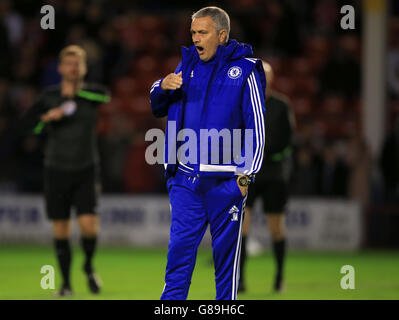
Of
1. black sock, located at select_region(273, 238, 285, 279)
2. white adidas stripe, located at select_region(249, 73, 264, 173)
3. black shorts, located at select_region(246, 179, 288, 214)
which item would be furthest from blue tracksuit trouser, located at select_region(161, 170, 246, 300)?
black sock, located at select_region(273, 238, 285, 279)

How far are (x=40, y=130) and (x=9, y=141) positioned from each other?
6661mm

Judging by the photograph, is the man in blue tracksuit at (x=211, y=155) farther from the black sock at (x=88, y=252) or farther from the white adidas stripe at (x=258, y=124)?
the black sock at (x=88, y=252)

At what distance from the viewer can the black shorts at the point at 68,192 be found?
981 centimetres

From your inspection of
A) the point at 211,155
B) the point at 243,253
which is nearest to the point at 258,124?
the point at 211,155

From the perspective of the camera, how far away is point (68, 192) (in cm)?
986

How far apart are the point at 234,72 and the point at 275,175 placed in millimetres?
4152

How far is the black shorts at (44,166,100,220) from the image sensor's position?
9812 millimetres

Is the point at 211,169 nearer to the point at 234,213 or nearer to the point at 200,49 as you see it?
the point at 234,213

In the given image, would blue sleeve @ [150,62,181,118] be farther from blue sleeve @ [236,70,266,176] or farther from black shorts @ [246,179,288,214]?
black shorts @ [246,179,288,214]

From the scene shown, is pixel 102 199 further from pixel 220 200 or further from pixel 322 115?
pixel 220 200

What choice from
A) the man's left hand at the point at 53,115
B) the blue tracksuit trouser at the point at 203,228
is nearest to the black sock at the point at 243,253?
the man's left hand at the point at 53,115

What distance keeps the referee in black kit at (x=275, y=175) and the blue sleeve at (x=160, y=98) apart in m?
3.71

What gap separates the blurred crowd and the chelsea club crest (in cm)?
982
